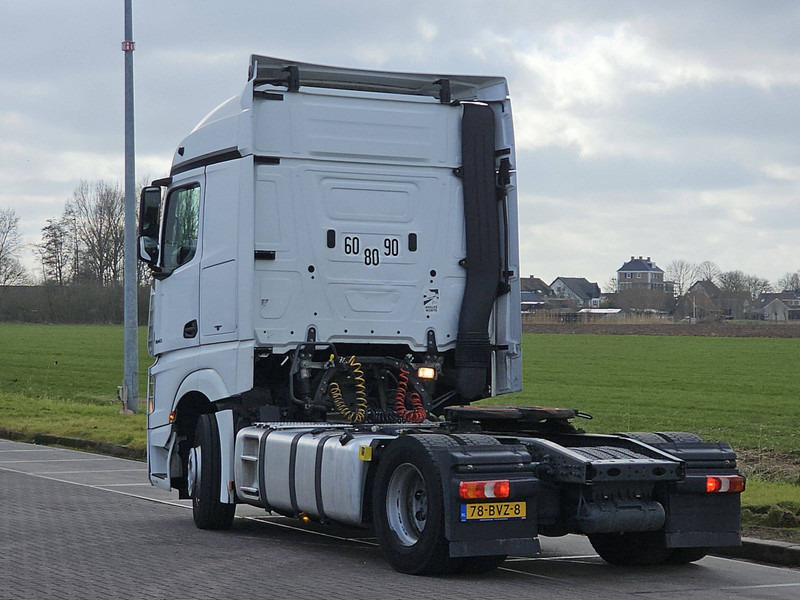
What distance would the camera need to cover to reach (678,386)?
39.9 m

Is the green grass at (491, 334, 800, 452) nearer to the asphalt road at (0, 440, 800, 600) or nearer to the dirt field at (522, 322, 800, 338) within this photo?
the dirt field at (522, 322, 800, 338)

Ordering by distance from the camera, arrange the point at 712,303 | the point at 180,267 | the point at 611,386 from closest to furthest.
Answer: the point at 180,267
the point at 611,386
the point at 712,303

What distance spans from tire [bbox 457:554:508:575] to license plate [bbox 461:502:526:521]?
0.98 feet

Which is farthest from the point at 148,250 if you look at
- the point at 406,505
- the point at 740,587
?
the point at 740,587

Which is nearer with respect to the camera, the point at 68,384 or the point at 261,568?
the point at 261,568

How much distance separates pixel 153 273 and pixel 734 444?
11.5m

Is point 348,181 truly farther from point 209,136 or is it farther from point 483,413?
point 483,413

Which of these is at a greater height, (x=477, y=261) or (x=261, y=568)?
(x=477, y=261)

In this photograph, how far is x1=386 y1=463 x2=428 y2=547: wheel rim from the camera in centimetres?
848

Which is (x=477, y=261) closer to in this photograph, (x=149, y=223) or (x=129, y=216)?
(x=149, y=223)

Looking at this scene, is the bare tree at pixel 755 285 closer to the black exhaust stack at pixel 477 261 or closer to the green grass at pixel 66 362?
the green grass at pixel 66 362

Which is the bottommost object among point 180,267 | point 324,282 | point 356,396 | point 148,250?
point 356,396

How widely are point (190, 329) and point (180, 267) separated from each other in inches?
25.0

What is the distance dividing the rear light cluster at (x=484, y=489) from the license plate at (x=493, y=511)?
0.06 meters
